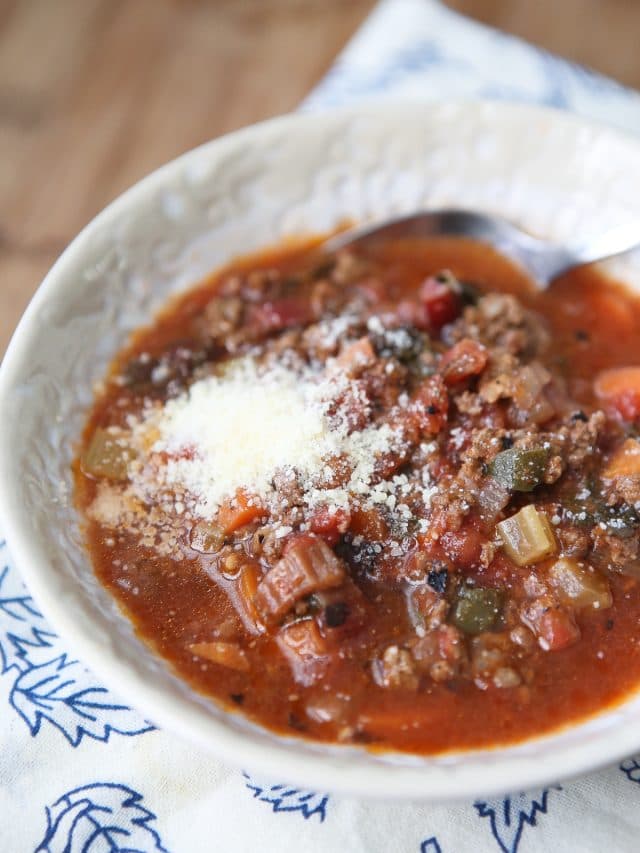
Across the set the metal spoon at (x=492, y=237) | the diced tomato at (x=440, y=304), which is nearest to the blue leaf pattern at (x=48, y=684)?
the diced tomato at (x=440, y=304)

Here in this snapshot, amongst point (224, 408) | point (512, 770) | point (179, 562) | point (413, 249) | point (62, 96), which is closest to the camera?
point (512, 770)

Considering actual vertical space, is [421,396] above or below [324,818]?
above

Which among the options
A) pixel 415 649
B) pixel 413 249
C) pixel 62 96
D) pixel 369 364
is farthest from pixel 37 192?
pixel 415 649

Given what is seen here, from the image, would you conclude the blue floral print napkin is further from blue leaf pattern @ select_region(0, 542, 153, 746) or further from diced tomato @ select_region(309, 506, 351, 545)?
diced tomato @ select_region(309, 506, 351, 545)

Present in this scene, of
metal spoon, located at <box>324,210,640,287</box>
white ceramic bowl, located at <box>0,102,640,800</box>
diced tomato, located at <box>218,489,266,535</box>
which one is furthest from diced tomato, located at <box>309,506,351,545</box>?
metal spoon, located at <box>324,210,640,287</box>

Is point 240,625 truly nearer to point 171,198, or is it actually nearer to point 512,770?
point 512,770

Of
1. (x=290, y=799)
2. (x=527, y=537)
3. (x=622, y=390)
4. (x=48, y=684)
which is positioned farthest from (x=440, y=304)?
(x=48, y=684)

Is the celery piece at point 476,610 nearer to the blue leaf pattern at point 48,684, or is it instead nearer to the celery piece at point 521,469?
the celery piece at point 521,469

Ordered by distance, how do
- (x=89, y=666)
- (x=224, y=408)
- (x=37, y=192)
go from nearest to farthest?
(x=89, y=666), (x=224, y=408), (x=37, y=192)
